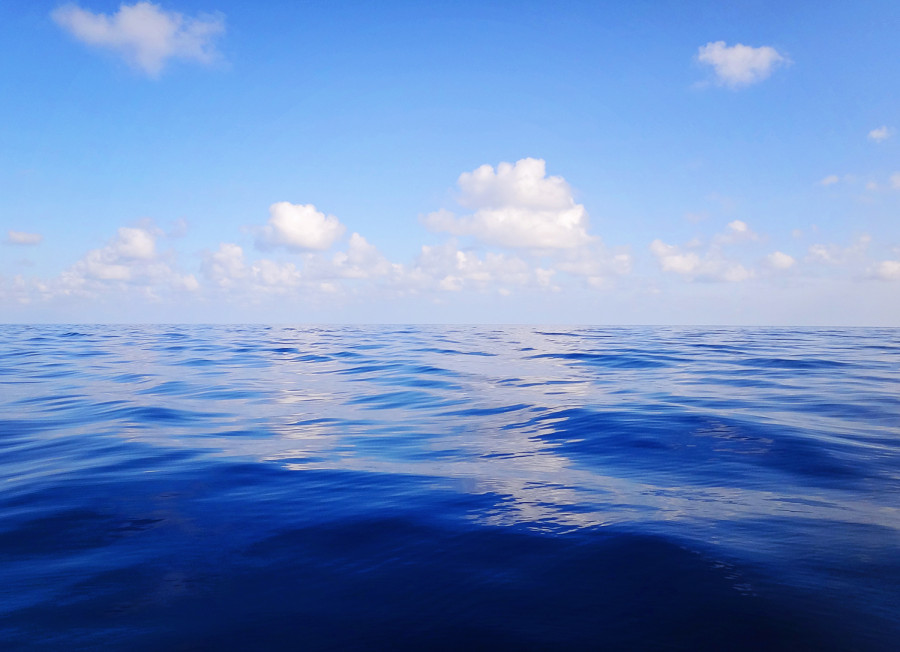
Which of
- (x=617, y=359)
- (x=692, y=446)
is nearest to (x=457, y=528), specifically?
(x=692, y=446)

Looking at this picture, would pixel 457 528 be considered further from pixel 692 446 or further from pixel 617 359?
pixel 617 359

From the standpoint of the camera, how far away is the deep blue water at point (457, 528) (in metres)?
3.08

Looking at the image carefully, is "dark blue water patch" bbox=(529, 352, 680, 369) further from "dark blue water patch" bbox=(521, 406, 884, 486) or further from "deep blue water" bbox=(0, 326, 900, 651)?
"dark blue water patch" bbox=(521, 406, 884, 486)

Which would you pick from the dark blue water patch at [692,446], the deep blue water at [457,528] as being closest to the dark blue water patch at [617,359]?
the deep blue water at [457,528]

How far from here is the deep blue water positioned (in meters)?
3.08

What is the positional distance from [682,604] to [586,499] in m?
2.00

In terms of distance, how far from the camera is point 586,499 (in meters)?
5.22

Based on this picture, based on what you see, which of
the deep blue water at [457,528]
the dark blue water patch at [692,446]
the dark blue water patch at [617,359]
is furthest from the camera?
the dark blue water patch at [617,359]

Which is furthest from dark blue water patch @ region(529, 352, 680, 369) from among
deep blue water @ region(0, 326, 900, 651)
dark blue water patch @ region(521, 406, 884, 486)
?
dark blue water patch @ region(521, 406, 884, 486)

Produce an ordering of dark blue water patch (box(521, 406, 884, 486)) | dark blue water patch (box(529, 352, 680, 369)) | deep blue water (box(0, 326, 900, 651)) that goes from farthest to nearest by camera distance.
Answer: dark blue water patch (box(529, 352, 680, 369)) → dark blue water patch (box(521, 406, 884, 486)) → deep blue water (box(0, 326, 900, 651))

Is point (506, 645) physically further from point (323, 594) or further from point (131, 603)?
point (131, 603)

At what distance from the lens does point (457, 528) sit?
455 cm

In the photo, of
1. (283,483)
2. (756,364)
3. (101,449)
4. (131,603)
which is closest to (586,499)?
(283,483)

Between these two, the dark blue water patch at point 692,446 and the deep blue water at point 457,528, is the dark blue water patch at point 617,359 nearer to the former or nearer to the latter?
the deep blue water at point 457,528
